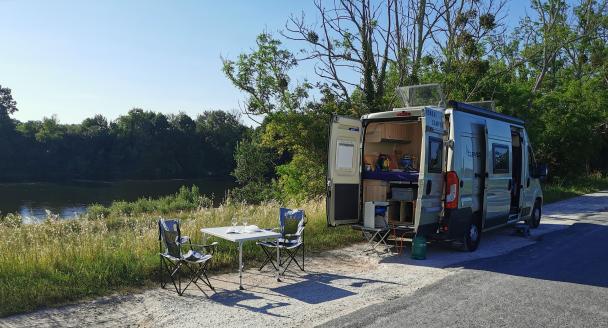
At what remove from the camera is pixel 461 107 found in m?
8.39

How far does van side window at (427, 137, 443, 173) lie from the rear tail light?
0.22 metres

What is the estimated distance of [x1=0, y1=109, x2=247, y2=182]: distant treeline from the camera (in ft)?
253

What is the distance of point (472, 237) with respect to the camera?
8.75 meters

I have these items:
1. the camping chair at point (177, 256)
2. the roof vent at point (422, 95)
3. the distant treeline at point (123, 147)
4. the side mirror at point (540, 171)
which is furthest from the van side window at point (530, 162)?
the distant treeline at point (123, 147)

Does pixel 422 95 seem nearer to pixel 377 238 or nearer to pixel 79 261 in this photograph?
pixel 377 238

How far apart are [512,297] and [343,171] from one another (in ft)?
12.8

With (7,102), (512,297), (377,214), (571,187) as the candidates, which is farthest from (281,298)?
(7,102)

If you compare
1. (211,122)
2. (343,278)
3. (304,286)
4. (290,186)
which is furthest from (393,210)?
(211,122)

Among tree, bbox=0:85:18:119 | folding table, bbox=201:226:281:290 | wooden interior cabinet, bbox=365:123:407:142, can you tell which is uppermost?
tree, bbox=0:85:18:119

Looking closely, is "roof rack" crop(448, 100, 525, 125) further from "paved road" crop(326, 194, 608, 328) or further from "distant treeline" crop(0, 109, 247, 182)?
Result: "distant treeline" crop(0, 109, 247, 182)

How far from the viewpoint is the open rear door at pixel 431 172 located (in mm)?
7691

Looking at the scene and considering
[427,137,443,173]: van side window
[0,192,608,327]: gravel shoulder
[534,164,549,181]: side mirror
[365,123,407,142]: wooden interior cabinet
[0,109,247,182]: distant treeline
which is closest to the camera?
[0,192,608,327]: gravel shoulder

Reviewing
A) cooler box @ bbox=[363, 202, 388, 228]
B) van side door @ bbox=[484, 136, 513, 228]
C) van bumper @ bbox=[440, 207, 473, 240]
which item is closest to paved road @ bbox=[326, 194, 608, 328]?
van bumper @ bbox=[440, 207, 473, 240]

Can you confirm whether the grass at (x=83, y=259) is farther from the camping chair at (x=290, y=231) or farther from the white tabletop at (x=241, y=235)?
the white tabletop at (x=241, y=235)
